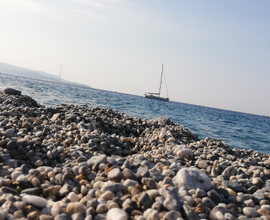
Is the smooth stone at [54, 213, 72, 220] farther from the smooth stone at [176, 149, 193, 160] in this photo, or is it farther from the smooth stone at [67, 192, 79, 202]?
the smooth stone at [176, 149, 193, 160]

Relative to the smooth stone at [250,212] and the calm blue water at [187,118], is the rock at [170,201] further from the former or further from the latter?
the calm blue water at [187,118]

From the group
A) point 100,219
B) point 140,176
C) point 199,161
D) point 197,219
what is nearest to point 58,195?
point 100,219

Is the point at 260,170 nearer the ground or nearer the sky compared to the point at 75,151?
nearer the sky

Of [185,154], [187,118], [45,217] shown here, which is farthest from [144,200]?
[187,118]

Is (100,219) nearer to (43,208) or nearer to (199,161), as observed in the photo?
(43,208)

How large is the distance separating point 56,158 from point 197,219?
2089 mm

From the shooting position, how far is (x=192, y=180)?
2.49 metres

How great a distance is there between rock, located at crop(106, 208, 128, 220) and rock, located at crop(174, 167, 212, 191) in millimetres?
861

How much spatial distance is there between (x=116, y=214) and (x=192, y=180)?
3.43 feet

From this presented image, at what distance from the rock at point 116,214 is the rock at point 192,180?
0.86m

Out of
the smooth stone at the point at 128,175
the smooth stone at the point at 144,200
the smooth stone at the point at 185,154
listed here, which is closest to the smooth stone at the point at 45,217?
the smooth stone at the point at 144,200

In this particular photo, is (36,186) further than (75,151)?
No

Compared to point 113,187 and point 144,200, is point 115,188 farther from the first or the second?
point 144,200

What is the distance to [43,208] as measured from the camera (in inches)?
72.4
